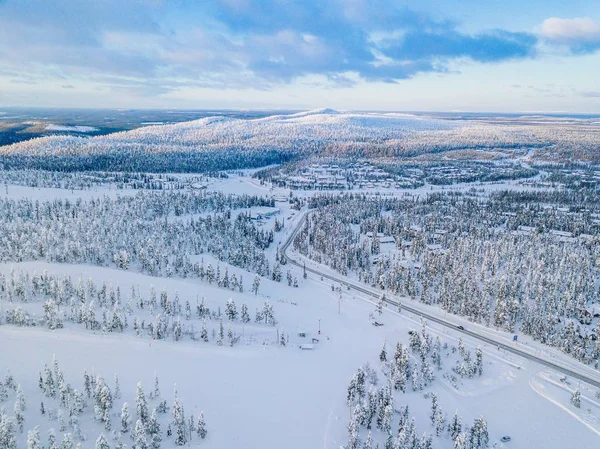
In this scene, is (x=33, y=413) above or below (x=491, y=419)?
above

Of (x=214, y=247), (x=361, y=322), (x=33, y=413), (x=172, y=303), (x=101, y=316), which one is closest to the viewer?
(x=33, y=413)

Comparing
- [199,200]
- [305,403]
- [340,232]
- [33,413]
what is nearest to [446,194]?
[340,232]

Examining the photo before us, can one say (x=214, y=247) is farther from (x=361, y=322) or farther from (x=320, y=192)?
(x=320, y=192)

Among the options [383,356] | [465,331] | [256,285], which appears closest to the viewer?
[383,356]

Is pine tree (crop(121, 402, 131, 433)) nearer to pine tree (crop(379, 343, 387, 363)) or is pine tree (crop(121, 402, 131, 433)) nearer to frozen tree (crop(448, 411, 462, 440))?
frozen tree (crop(448, 411, 462, 440))

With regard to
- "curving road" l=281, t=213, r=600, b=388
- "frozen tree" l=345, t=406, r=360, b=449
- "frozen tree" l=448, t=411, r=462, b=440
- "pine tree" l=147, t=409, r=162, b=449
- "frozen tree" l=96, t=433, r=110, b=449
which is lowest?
"curving road" l=281, t=213, r=600, b=388

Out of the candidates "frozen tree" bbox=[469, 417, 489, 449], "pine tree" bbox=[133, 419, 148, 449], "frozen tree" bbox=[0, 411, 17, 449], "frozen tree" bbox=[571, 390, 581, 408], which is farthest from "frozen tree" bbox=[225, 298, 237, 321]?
"frozen tree" bbox=[571, 390, 581, 408]

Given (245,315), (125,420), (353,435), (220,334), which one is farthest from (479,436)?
(245,315)

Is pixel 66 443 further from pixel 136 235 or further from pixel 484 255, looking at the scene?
pixel 484 255
